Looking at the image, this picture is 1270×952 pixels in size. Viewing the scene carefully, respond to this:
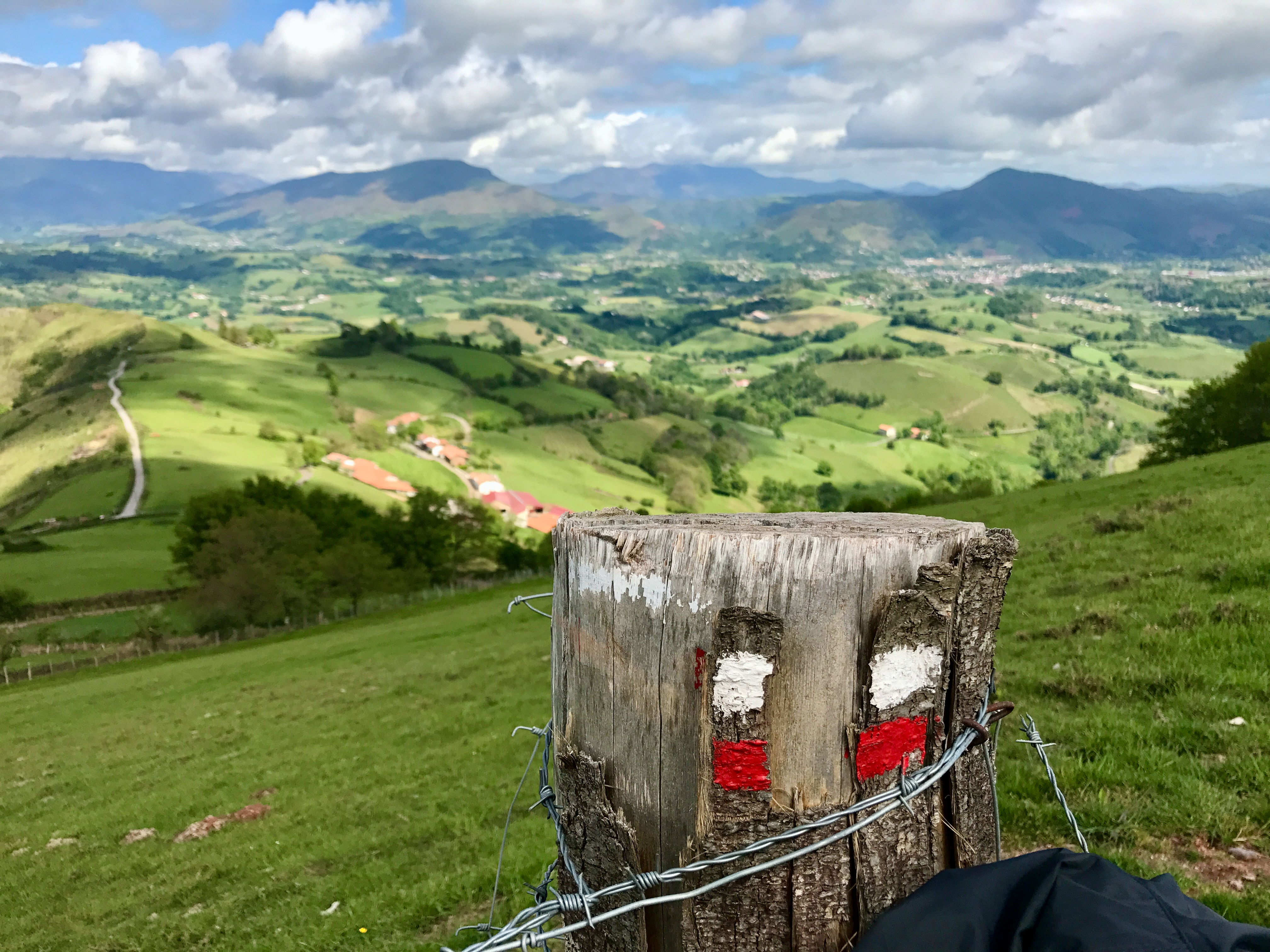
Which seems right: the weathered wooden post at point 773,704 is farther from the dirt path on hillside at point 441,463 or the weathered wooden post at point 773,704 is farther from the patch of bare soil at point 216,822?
the dirt path on hillside at point 441,463

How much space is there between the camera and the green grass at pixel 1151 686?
5.23 meters

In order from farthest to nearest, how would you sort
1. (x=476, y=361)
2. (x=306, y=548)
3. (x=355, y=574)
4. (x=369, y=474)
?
(x=476, y=361) < (x=369, y=474) < (x=306, y=548) < (x=355, y=574)

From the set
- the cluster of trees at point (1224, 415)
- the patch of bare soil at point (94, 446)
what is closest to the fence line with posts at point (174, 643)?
the cluster of trees at point (1224, 415)

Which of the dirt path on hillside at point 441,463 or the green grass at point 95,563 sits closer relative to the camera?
the green grass at point 95,563

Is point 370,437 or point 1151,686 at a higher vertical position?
point 1151,686

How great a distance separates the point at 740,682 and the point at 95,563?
84.2 meters

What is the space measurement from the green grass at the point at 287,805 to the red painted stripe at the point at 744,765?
18.7 ft

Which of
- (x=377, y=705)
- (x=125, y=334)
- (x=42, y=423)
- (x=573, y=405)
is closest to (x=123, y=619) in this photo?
(x=377, y=705)

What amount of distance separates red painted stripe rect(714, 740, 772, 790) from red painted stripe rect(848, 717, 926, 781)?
0.33 m

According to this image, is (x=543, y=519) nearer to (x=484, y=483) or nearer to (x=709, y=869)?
(x=484, y=483)

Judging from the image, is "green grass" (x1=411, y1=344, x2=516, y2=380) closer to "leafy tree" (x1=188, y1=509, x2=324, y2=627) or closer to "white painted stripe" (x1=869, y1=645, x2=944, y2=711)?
"leafy tree" (x1=188, y1=509, x2=324, y2=627)

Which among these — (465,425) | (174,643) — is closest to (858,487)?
(465,425)

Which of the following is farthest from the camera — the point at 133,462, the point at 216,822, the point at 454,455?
the point at 454,455

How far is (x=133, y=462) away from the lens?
322 ft
